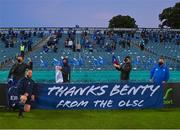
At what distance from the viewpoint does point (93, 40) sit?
46750mm

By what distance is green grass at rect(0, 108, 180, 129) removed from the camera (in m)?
13.4

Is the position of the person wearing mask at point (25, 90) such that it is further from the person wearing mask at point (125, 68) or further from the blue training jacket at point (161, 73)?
the blue training jacket at point (161, 73)

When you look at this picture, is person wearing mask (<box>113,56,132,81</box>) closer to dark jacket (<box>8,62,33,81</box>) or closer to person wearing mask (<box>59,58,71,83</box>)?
person wearing mask (<box>59,58,71,83</box>)

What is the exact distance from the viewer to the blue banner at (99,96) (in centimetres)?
1644

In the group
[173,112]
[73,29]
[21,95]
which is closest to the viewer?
[21,95]

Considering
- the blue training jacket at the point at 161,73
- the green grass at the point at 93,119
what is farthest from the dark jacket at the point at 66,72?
the green grass at the point at 93,119

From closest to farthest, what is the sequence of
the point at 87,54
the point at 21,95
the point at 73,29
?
the point at 21,95, the point at 87,54, the point at 73,29

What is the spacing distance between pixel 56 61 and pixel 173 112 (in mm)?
22603

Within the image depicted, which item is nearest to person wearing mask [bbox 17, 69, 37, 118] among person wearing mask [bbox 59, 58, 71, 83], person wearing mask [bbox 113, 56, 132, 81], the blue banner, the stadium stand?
the blue banner

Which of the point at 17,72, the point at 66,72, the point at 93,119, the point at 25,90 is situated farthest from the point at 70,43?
the point at 93,119

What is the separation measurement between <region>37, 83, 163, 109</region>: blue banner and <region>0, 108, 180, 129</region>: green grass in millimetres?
331

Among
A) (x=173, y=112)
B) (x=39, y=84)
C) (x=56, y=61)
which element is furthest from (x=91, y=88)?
(x=56, y=61)

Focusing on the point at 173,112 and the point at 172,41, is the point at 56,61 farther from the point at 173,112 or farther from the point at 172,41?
the point at 173,112

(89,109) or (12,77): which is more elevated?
(12,77)
